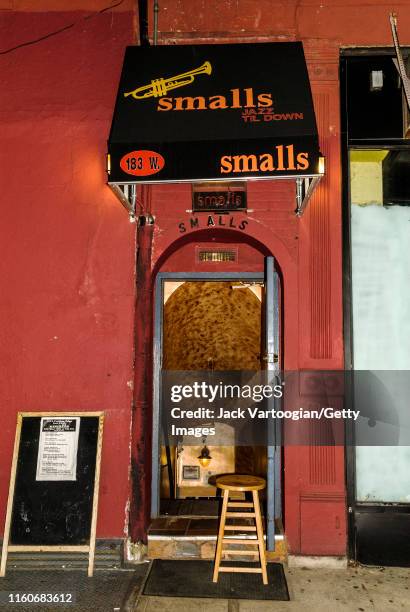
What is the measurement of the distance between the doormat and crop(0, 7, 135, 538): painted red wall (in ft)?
1.99

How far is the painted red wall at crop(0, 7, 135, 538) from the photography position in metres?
4.84

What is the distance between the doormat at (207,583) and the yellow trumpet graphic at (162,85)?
4.29 m

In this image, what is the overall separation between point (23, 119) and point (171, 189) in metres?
1.70

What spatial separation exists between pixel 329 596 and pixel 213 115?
419 cm

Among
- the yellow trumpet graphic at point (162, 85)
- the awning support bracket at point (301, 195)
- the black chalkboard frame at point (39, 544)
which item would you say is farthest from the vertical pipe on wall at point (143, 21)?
the black chalkboard frame at point (39, 544)

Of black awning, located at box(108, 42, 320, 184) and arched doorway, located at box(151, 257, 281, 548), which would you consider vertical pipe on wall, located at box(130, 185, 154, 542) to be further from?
arched doorway, located at box(151, 257, 281, 548)

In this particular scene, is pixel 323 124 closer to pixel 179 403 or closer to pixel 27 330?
pixel 27 330

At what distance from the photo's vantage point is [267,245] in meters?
5.02

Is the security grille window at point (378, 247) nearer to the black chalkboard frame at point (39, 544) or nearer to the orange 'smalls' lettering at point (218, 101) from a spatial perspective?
the orange 'smalls' lettering at point (218, 101)

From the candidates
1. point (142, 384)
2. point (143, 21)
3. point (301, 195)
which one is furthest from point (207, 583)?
point (143, 21)

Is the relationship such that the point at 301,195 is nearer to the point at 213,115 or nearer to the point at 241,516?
the point at 213,115

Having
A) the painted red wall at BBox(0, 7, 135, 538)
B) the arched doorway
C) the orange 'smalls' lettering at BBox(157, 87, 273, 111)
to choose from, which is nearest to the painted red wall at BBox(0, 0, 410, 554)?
the painted red wall at BBox(0, 7, 135, 538)

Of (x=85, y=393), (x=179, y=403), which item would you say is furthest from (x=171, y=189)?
(x=179, y=403)

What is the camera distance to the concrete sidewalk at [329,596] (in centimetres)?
386
